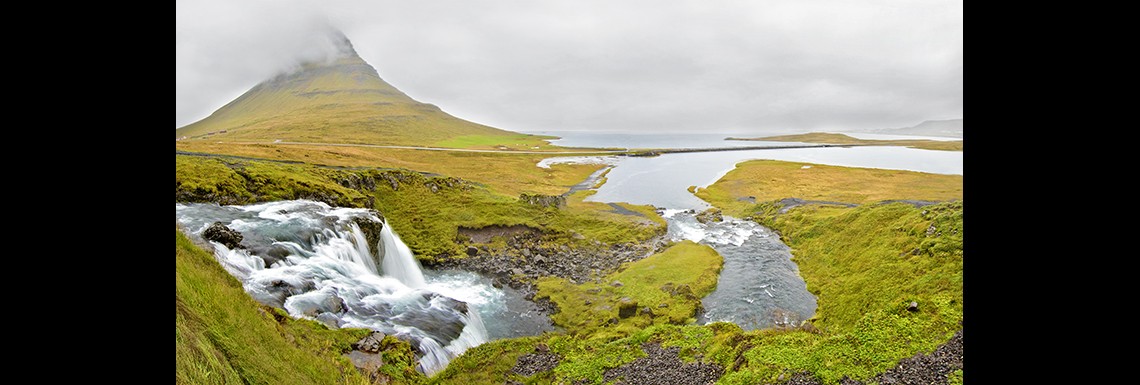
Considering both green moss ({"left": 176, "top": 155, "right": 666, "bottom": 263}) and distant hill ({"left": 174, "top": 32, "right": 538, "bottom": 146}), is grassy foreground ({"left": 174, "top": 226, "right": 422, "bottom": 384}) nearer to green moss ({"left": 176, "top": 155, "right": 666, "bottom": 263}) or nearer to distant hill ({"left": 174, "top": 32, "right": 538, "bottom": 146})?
green moss ({"left": 176, "top": 155, "right": 666, "bottom": 263})

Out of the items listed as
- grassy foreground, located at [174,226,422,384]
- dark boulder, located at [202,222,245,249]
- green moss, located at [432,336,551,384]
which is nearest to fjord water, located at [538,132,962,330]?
green moss, located at [432,336,551,384]

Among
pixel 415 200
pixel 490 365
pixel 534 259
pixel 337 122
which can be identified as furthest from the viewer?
pixel 337 122

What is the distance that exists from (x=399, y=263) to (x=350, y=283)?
21.4 ft

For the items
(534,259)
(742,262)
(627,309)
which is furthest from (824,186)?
(627,309)

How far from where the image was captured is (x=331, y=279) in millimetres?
16469

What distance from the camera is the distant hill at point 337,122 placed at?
10281cm

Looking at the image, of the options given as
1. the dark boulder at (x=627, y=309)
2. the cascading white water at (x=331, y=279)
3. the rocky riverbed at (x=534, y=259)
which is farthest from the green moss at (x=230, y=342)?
the rocky riverbed at (x=534, y=259)

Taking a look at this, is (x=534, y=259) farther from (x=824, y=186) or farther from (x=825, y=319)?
(x=824, y=186)

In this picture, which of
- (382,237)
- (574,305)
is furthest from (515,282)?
(382,237)

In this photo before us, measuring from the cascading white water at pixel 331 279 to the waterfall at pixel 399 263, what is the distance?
0.07 metres

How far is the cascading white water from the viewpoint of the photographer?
13789 mm

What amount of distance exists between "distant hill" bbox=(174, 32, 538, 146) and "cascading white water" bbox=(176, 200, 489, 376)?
253 ft
